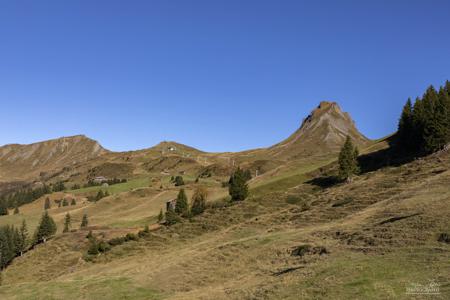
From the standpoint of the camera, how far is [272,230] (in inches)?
2414

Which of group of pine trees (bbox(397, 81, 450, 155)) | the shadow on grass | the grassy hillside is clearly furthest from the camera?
the shadow on grass

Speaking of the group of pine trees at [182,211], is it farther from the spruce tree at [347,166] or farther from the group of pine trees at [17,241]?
the spruce tree at [347,166]

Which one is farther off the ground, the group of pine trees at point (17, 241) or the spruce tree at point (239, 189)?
the spruce tree at point (239, 189)

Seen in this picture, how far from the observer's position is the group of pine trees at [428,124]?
89.0 m

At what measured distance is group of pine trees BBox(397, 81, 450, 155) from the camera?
88956 mm

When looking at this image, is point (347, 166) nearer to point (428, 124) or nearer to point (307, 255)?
point (428, 124)

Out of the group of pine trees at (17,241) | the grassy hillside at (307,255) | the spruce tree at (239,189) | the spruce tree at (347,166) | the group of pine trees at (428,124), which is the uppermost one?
the group of pine trees at (428,124)

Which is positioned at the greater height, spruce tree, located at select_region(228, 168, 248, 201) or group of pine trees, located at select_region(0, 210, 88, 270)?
spruce tree, located at select_region(228, 168, 248, 201)

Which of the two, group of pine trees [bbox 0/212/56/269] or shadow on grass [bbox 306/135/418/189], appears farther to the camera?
group of pine trees [bbox 0/212/56/269]

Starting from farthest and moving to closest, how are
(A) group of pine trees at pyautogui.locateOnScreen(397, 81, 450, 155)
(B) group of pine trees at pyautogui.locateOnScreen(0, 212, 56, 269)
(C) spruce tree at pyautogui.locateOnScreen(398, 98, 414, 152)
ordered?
1. (B) group of pine trees at pyautogui.locateOnScreen(0, 212, 56, 269)
2. (C) spruce tree at pyautogui.locateOnScreen(398, 98, 414, 152)
3. (A) group of pine trees at pyautogui.locateOnScreen(397, 81, 450, 155)

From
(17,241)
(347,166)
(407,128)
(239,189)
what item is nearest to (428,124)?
(407,128)

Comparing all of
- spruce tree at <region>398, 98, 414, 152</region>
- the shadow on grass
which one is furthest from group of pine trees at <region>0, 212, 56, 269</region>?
spruce tree at <region>398, 98, 414, 152</region>

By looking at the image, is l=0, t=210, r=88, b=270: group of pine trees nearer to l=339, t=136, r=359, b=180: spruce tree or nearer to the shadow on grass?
the shadow on grass

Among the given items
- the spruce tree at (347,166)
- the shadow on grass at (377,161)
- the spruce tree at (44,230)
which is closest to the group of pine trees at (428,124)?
the shadow on grass at (377,161)
